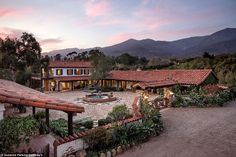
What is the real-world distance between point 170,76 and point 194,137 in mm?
25622

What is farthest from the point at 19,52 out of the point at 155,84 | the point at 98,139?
the point at 98,139

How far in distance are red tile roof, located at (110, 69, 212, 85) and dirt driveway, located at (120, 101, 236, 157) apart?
14143 millimetres

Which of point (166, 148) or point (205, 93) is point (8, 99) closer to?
point (166, 148)

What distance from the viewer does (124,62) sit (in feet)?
285

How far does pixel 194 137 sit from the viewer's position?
13.8m

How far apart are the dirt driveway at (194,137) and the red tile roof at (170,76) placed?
14.1 metres

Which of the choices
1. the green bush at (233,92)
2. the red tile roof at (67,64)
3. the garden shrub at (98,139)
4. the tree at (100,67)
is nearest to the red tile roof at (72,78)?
the red tile roof at (67,64)

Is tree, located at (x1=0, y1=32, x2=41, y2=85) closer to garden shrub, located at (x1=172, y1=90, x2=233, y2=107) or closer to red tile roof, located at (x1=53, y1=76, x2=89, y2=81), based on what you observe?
red tile roof, located at (x1=53, y1=76, x2=89, y2=81)

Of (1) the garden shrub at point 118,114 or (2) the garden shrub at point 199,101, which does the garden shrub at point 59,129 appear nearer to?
(1) the garden shrub at point 118,114

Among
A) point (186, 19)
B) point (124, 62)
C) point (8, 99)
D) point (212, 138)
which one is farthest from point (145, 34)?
point (8, 99)

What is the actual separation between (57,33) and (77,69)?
12.0 m

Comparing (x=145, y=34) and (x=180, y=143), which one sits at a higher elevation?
(x=145, y=34)

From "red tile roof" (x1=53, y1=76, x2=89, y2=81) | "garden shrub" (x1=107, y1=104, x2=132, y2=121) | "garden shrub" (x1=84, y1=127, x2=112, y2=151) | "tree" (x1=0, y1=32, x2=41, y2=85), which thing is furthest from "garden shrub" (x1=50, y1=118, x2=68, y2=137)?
"red tile roof" (x1=53, y1=76, x2=89, y2=81)

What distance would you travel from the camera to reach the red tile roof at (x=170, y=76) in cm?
3433
